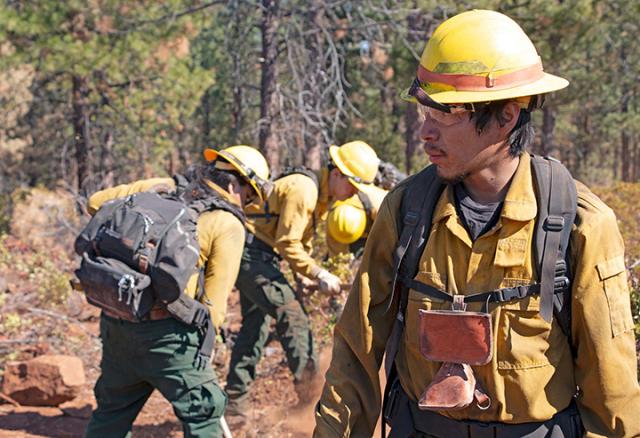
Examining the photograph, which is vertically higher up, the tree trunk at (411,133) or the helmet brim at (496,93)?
the helmet brim at (496,93)

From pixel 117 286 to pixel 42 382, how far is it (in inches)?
129

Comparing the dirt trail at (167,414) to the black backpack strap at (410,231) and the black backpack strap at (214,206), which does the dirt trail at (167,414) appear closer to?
the black backpack strap at (214,206)

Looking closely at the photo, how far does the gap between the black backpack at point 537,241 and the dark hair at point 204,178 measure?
2357 mm

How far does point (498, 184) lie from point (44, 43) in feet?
38.5

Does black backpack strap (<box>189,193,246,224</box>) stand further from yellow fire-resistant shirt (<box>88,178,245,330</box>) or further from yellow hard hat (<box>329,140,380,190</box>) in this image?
yellow hard hat (<box>329,140,380,190</box>)

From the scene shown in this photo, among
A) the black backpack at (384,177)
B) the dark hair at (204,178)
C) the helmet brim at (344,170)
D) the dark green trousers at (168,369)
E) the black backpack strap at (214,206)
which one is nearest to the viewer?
the dark green trousers at (168,369)

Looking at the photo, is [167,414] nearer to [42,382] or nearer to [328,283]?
[42,382]

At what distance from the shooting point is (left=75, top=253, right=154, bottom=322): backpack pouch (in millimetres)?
3797

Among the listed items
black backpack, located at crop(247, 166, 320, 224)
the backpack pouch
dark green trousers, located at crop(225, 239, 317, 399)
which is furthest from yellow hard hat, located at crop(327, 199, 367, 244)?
the backpack pouch

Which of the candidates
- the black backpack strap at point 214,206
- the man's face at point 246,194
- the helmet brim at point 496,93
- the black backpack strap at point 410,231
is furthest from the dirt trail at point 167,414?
the helmet brim at point 496,93

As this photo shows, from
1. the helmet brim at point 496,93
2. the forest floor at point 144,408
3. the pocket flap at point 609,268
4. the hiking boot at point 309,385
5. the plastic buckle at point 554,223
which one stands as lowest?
the forest floor at point 144,408

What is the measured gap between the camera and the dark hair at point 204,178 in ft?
15.1

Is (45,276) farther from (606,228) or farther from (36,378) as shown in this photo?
(606,228)

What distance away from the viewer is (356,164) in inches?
254
